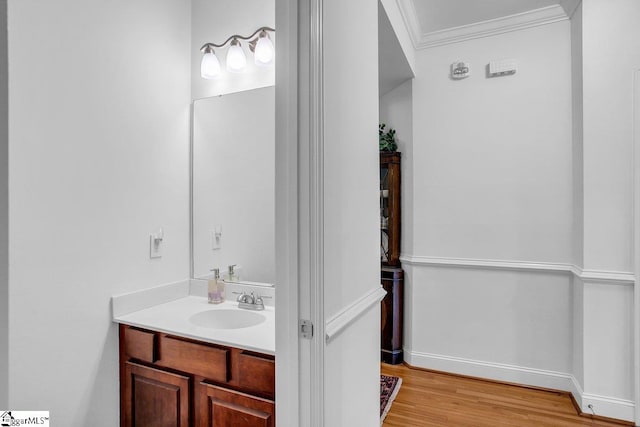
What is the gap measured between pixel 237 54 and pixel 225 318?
4.89 ft

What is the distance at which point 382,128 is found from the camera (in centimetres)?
328

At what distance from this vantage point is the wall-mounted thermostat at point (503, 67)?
109 inches

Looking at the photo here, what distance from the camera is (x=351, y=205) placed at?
152 cm

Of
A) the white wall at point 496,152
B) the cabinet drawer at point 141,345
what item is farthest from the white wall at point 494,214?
the cabinet drawer at point 141,345

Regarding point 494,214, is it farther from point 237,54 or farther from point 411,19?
point 237,54

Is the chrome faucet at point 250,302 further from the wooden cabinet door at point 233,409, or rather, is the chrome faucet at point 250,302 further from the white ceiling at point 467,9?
the white ceiling at point 467,9

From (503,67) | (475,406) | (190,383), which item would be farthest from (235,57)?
(475,406)

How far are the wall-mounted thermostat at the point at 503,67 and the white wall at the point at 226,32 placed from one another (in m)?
1.72

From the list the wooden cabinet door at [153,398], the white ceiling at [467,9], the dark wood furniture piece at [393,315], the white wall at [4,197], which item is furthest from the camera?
the dark wood furniture piece at [393,315]

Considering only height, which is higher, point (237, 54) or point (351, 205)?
point (237, 54)

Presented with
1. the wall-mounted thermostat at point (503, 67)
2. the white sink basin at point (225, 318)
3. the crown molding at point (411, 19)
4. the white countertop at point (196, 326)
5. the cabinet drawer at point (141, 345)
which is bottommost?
the cabinet drawer at point (141, 345)

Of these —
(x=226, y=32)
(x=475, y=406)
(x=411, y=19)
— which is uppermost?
(x=411, y=19)

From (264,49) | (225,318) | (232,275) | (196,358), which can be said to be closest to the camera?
(196,358)

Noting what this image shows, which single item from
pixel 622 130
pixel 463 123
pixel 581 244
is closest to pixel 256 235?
pixel 463 123
